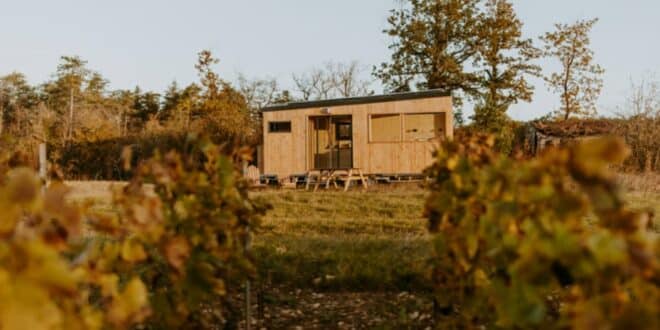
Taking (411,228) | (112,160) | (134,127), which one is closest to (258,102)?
(134,127)

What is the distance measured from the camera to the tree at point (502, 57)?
22219 millimetres

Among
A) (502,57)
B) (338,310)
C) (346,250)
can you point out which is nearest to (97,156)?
(502,57)

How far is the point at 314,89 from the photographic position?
91.9 feet

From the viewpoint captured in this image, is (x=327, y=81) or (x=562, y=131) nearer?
(x=562, y=131)

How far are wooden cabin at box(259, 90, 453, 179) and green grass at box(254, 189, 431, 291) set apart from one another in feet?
21.0

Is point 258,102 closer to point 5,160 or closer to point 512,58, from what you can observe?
point 512,58

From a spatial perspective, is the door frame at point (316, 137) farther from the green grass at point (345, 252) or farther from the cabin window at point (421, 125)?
the green grass at point (345, 252)

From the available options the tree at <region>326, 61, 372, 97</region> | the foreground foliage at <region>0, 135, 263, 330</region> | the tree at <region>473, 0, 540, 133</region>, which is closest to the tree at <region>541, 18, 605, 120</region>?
the tree at <region>473, 0, 540, 133</region>

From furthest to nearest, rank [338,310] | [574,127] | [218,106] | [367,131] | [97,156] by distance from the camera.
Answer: [218,106] < [97,156] < [574,127] < [367,131] < [338,310]

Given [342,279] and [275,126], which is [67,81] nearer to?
[275,126]

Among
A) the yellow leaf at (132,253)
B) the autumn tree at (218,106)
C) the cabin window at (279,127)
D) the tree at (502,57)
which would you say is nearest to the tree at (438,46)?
the tree at (502,57)

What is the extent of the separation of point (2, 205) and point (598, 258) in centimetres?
86

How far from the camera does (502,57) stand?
22.5 metres

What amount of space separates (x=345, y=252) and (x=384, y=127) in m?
11.3
